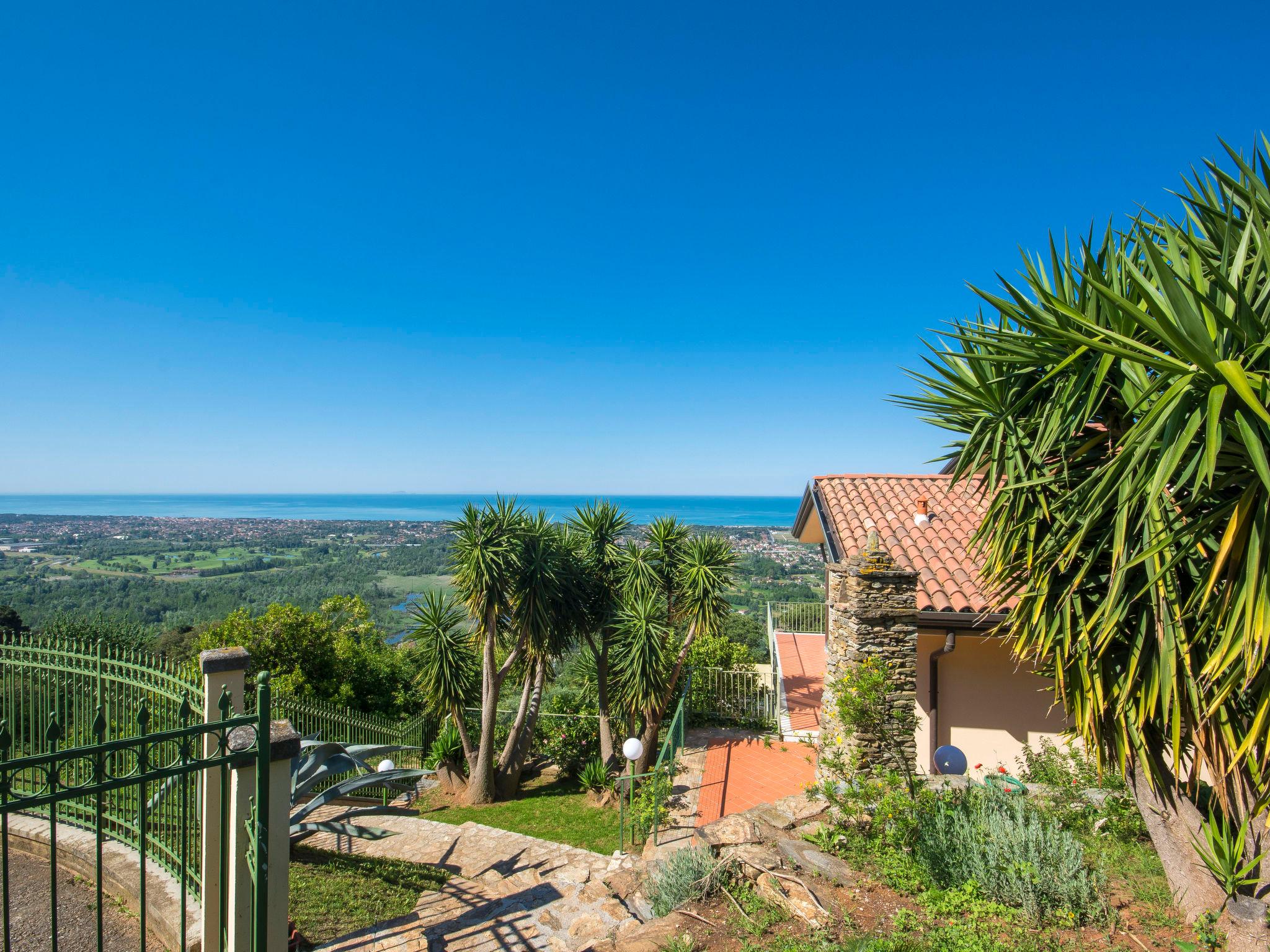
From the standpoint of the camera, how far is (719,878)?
4.74 metres

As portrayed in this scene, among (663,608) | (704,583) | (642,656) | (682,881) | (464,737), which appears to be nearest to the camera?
(682,881)

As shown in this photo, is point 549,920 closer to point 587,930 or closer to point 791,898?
point 587,930

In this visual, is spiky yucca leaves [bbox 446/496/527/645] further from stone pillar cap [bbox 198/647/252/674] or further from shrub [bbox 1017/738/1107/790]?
shrub [bbox 1017/738/1107/790]

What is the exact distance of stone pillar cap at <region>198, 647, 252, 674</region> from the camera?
4.15 metres

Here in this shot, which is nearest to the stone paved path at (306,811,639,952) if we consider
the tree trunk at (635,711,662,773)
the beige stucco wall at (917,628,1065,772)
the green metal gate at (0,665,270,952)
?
the green metal gate at (0,665,270,952)

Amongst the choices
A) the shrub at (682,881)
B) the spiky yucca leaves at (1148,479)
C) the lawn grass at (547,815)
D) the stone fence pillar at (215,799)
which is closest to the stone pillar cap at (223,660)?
the stone fence pillar at (215,799)

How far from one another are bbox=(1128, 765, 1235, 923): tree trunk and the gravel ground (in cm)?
701

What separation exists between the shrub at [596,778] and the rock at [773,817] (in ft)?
20.4

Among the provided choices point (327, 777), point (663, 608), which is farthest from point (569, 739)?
point (327, 777)

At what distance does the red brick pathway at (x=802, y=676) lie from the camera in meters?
12.8

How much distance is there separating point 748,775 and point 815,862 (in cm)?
608

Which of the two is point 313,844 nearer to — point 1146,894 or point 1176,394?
point 1146,894

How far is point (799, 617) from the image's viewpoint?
20.3 meters

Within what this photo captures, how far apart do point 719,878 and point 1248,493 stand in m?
4.33
